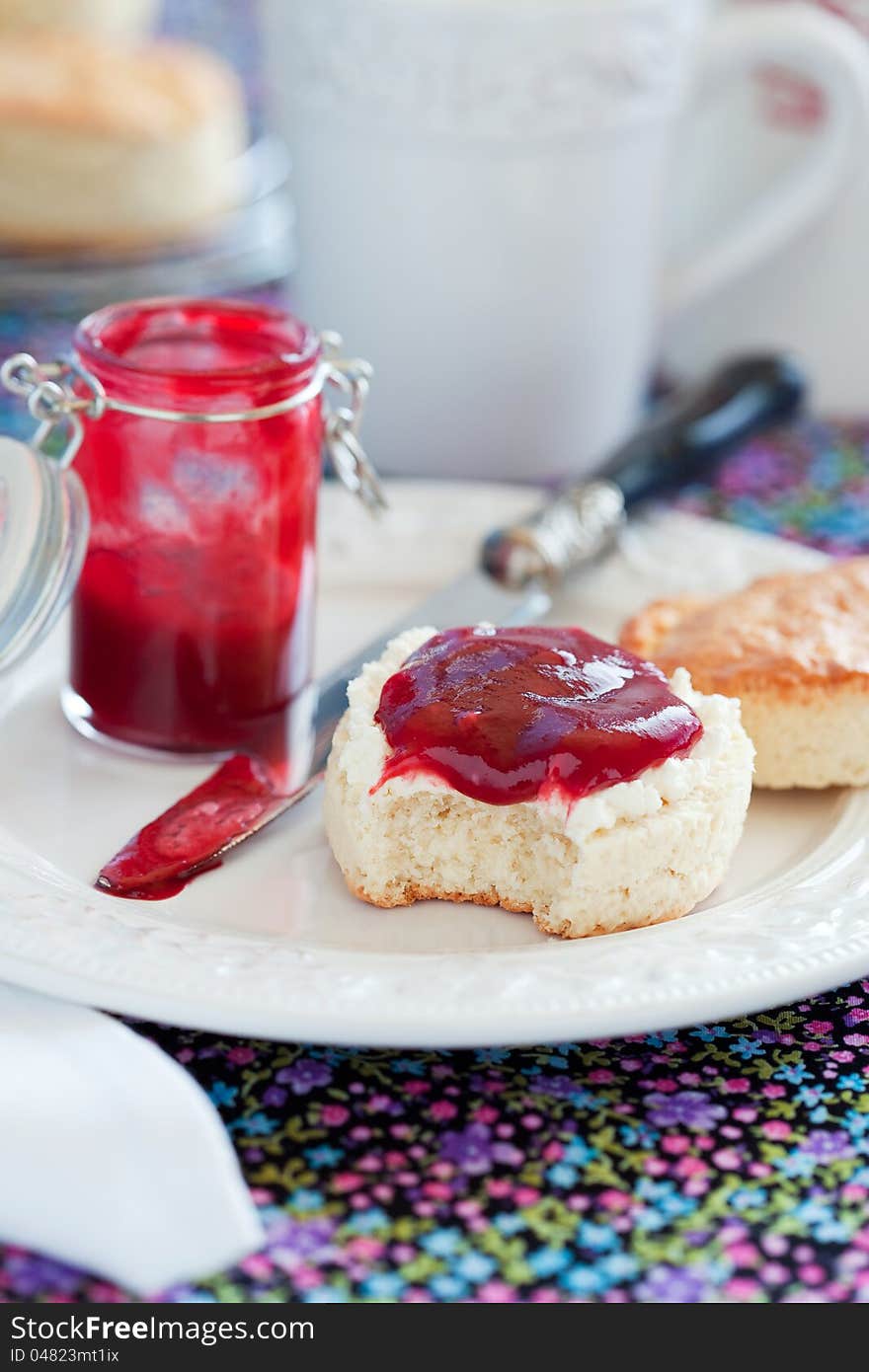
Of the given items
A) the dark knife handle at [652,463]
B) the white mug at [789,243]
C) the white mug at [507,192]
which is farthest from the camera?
the white mug at [789,243]

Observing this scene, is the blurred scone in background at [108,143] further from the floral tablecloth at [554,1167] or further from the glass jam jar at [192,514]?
the floral tablecloth at [554,1167]

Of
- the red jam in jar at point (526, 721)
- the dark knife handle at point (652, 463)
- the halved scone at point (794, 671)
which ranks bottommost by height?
the dark knife handle at point (652, 463)

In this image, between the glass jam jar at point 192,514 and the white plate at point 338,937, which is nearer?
the white plate at point 338,937

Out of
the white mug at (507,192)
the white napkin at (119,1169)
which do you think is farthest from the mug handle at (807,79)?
the white napkin at (119,1169)

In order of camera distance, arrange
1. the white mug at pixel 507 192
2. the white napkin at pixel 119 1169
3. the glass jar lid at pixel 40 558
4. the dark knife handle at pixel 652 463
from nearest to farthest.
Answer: the white napkin at pixel 119 1169 < the glass jar lid at pixel 40 558 < the dark knife handle at pixel 652 463 < the white mug at pixel 507 192

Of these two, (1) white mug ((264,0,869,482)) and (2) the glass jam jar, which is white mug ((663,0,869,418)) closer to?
(1) white mug ((264,0,869,482))

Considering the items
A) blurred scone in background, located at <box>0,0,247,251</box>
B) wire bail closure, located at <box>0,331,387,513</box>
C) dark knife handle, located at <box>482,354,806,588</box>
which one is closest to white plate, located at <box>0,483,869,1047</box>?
dark knife handle, located at <box>482,354,806,588</box>
